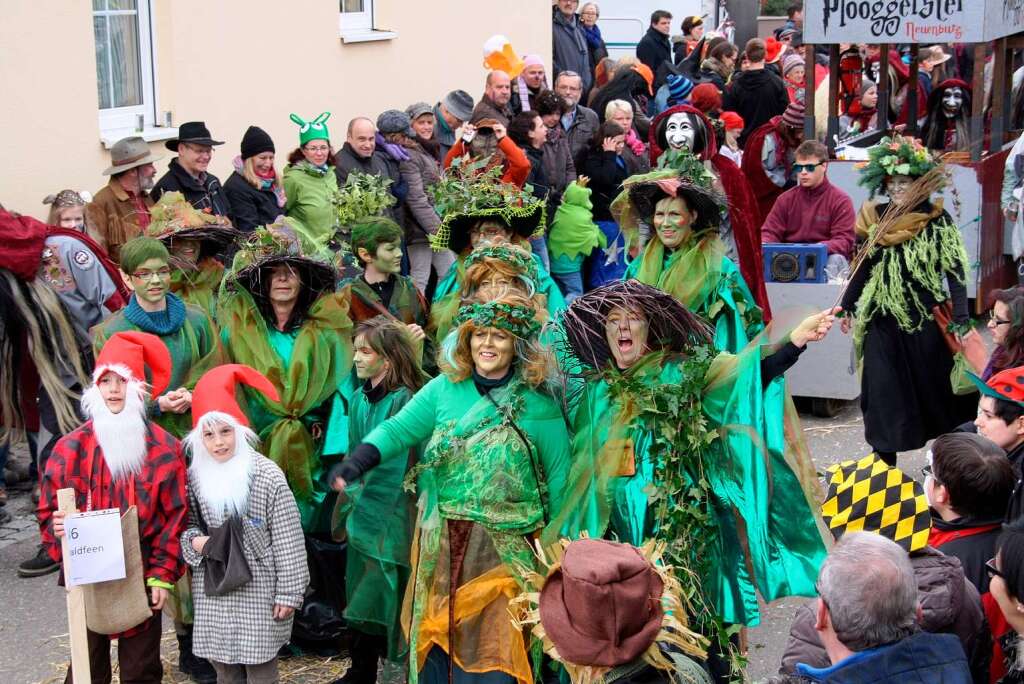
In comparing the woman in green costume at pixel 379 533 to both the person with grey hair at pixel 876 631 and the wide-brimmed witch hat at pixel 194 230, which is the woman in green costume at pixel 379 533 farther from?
the person with grey hair at pixel 876 631

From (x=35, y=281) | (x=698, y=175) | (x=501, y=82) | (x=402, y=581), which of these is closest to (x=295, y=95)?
(x=501, y=82)

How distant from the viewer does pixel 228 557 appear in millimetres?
5086

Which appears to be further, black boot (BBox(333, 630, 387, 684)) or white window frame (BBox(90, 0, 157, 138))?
white window frame (BBox(90, 0, 157, 138))

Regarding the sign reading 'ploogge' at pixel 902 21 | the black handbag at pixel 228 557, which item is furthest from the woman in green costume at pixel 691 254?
the sign reading 'ploogge' at pixel 902 21

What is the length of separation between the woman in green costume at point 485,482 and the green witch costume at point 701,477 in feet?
0.50

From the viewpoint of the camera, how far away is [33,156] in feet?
28.5

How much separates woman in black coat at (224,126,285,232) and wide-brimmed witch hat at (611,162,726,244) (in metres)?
3.13

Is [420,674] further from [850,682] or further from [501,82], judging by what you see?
[501,82]

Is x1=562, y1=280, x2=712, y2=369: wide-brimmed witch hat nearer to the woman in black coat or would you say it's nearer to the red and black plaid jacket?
the red and black plaid jacket

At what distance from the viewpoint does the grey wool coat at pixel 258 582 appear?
16.8 ft

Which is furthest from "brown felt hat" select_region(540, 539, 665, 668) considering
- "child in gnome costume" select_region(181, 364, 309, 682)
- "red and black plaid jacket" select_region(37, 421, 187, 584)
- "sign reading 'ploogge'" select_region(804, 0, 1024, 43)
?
"sign reading 'ploogge'" select_region(804, 0, 1024, 43)

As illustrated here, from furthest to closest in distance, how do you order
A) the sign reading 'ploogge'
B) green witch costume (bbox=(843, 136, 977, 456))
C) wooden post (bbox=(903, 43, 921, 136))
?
wooden post (bbox=(903, 43, 921, 136)), the sign reading 'ploogge', green witch costume (bbox=(843, 136, 977, 456))

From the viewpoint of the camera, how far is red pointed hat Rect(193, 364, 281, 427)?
17.4ft

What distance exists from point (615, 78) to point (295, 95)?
3.44 metres
